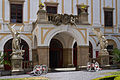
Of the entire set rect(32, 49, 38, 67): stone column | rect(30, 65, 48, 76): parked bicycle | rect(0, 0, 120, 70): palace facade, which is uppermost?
rect(0, 0, 120, 70): palace facade

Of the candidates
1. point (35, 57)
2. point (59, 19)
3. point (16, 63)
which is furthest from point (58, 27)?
point (16, 63)

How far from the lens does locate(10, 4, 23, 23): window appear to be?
20.7m

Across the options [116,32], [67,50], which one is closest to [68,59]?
[67,50]

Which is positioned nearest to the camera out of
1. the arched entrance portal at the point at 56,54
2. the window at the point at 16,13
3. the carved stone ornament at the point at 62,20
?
the carved stone ornament at the point at 62,20

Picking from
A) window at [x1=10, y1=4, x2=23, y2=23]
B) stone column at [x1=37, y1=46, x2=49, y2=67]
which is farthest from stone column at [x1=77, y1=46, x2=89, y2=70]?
window at [x1=10, y1=4, x2=23, y2=23]

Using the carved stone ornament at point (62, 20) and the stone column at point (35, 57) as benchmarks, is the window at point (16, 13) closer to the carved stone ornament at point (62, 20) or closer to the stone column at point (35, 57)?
the stone column at point (35, 57)

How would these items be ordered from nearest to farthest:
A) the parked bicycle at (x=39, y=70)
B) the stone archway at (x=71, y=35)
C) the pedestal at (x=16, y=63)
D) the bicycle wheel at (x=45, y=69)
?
the parked bicycle at (x=39, y=70), the bicycle wheel at (x=45, y=69), the pedestal at (x=16, y=63), the stone archway at (x=71, y=35)

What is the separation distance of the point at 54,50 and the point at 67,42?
5.06 ft

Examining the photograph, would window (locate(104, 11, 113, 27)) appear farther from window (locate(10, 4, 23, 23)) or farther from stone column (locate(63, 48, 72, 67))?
window (locate(10, 4, 23, 23))

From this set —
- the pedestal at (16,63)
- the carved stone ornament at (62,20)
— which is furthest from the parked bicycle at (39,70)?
the carved stone ornament at (62,20)

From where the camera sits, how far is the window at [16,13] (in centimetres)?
2073

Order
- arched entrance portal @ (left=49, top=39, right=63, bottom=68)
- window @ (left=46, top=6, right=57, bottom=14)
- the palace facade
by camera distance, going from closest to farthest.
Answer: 1. the palace facade
2. window @ (left=46, top=6, right=57, bottom=14)
3. arched entrance portal @ (left=49, top=39, right=63, bottom=68)

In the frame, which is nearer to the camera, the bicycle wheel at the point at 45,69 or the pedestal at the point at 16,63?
the bicycle wheel at the point at 45,69

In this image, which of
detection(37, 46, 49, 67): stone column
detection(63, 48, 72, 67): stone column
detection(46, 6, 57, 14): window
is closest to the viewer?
detection(37, 46, 49, 67): stone column
